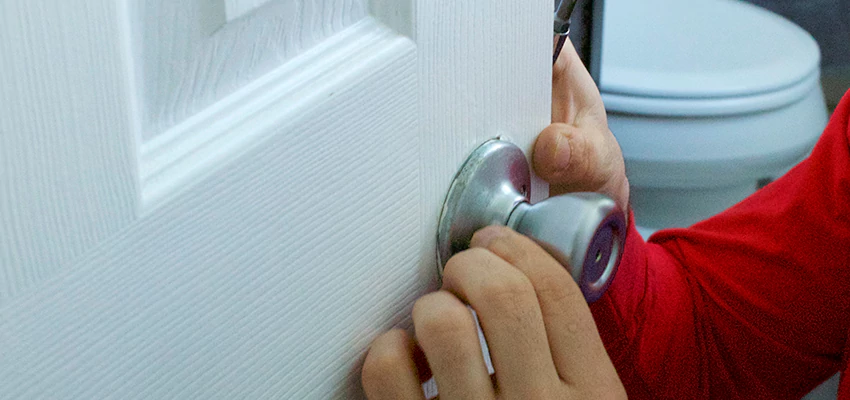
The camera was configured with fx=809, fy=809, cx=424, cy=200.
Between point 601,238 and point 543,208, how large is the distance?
0.09ft

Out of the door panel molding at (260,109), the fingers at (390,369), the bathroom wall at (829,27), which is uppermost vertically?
the door panel molding at (260,109)

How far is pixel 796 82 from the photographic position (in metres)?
1.08

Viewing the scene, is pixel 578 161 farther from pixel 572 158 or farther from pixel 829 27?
pixel 829 27

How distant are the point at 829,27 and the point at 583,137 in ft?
4.97

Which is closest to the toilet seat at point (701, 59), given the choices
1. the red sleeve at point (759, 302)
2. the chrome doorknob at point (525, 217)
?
the red sleeve at point (759, 302)

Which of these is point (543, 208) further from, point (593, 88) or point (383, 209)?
point (593, 88)

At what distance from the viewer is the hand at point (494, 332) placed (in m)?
0.32

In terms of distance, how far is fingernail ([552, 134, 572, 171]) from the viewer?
0.40 m

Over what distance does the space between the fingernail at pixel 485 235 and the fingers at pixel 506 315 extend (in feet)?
0.04

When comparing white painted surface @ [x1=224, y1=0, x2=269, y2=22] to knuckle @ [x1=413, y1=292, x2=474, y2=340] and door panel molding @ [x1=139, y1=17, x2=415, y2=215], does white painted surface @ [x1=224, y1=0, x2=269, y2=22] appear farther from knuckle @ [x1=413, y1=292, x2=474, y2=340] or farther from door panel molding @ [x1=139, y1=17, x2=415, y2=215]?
knuckle @ [x1=413, y1=292, x2=474, y2=340]

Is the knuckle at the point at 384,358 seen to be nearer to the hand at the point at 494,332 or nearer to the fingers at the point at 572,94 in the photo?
the hand at the point at 494,332

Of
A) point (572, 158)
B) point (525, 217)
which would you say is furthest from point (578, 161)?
point (525, 217)

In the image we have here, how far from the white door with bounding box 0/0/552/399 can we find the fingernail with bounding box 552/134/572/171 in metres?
0.05

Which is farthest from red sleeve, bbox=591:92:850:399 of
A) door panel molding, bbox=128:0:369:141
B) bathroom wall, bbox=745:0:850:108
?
bathroom wall, bbox=745:0:850:108
